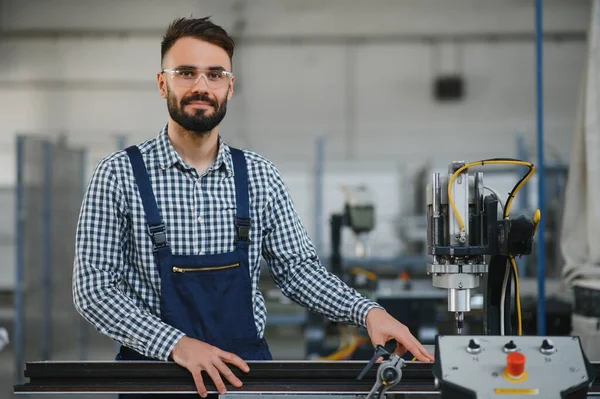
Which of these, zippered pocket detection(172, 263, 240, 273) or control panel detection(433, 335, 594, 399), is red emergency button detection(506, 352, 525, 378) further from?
zippered pocket detection(172, 263, 240, 273)

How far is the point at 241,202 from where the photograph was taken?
1568 mm

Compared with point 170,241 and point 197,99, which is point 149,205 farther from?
point 197,99

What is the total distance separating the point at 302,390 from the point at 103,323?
43 centimetres

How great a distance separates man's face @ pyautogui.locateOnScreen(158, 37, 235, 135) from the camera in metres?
1.48

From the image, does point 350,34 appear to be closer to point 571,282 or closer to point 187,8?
point 187,8

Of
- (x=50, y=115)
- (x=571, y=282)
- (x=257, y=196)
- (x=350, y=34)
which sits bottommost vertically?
(x=571, y=282)

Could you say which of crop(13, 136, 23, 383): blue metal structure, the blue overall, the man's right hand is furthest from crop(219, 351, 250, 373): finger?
crop(13, 136, 23, 383): blue metal structure

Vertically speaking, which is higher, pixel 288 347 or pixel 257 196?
pixel 257 196

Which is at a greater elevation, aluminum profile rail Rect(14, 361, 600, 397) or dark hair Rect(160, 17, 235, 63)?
dark hair Rect(160, 17, 235, 63)

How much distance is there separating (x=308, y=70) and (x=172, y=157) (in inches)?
247

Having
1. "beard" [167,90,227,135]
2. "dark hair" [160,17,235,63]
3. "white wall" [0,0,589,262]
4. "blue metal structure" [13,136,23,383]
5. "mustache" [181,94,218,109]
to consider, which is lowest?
"blue metal structure" [13,136,23,383]

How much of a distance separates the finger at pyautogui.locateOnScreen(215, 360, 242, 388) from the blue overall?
0.76 feet

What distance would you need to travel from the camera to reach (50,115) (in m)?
7.68

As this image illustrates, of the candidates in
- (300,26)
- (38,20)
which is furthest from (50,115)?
(300,26)
